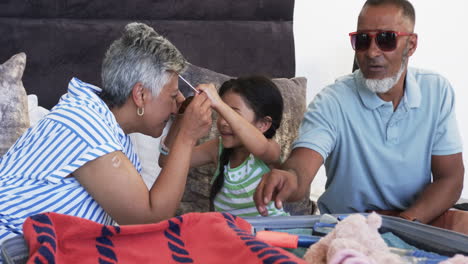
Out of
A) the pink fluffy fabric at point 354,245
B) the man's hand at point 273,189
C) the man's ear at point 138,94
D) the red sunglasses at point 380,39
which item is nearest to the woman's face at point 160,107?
the man's ear at point 138,94

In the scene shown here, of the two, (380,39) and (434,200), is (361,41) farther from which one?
(434,200)

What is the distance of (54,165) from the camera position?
1.41m

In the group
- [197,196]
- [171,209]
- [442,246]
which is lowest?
[197,196]

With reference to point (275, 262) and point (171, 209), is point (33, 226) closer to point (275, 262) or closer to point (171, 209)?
point (275, 262)

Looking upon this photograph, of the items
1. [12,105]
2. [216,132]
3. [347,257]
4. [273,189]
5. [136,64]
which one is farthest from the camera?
[216,132]

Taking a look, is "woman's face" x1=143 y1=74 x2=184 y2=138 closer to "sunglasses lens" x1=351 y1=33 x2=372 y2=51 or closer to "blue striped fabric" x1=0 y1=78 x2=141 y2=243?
"blue striped fabric" x1=0 y1=78 x2=141 y2=243

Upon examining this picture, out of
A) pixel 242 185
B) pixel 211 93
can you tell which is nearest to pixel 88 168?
pixel 211 93

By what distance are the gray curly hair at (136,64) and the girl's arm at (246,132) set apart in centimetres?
13

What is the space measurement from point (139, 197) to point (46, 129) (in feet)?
0.89

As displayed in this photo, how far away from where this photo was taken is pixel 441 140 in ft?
6.08

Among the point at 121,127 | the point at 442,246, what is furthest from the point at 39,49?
the point at 442,246

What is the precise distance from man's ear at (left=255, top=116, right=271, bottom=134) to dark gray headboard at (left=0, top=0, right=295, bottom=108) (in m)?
0.67

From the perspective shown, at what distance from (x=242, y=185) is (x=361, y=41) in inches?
22.5

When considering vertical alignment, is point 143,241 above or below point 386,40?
below
